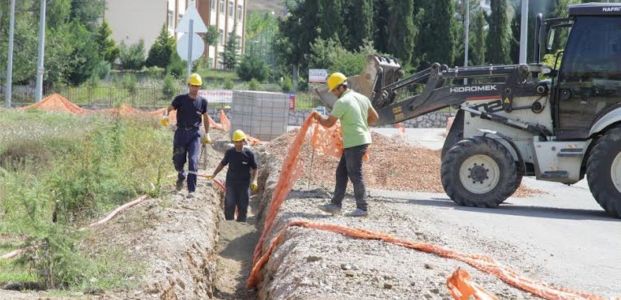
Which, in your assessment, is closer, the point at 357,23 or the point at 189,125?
the point at 189,125

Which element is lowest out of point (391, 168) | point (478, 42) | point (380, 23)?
point (391, 168)

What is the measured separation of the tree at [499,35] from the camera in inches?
2483

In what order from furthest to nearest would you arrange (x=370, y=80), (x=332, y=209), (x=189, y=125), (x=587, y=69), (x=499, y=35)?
(x=499, y=35)
(x=370, y=80)
(x=587, y=69)
(x=189, y=125)
(x=332, y=209)

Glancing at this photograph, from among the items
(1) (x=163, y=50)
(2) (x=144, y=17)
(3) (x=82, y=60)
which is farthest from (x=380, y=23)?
(2) (x=144, y=17)

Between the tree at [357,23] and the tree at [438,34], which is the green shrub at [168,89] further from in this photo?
the tree at [438,34]

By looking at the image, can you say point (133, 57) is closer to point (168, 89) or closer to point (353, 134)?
point (168, 89)

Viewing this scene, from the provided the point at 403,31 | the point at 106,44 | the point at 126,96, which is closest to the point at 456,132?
the point at 126,96

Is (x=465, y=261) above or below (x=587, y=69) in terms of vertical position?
below

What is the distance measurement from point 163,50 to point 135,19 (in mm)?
10358

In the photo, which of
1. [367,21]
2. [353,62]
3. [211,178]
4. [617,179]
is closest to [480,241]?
[617,179]

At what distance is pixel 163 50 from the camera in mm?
73625

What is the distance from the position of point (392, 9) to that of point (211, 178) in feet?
158

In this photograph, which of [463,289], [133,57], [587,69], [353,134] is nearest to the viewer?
[463,289]

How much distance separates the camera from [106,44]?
7438 centimetres
